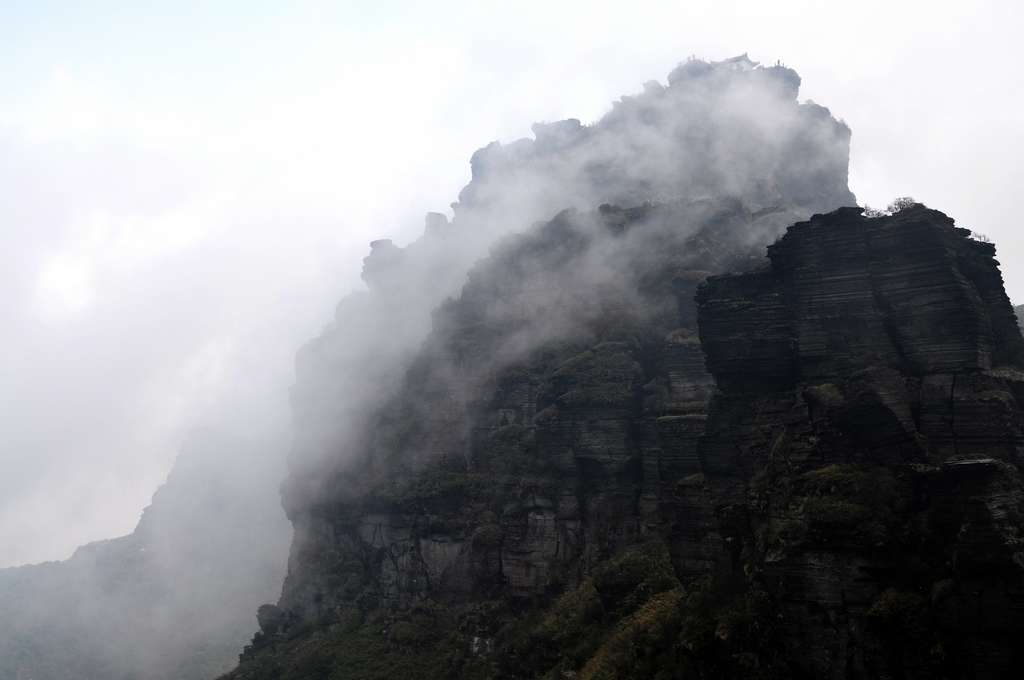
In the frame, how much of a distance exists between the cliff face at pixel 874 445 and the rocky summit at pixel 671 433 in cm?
9

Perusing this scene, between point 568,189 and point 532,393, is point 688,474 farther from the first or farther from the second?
point 568,189

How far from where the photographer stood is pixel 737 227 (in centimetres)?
6956

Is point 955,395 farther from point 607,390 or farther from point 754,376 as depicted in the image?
point 607,390

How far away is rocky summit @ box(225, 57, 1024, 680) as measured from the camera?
26391mm

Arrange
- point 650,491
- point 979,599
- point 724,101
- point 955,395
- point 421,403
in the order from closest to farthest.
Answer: point 979,599 → point 955,395 → point 650,491 → point 421,403 → point 724,101

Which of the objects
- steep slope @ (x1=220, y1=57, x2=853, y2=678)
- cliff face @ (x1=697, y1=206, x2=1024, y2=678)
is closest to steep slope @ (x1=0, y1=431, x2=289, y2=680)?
steep slope @ (x1=220, y1=57, x2=853, y2=678)

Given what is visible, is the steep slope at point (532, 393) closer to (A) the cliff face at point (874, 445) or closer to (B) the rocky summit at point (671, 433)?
(B) the rocky summit at point (671, 433)

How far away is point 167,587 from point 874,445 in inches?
4864

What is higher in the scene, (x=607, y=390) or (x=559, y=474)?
(x=607, y=390)

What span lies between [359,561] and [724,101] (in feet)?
204

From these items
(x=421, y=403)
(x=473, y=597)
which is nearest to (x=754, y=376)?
(x=473, y=597)

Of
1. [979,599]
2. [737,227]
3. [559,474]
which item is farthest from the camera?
[737,227]

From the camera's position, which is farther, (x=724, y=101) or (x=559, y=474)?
(x=724, y=101)

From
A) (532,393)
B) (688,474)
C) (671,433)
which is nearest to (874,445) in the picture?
(688,474)
